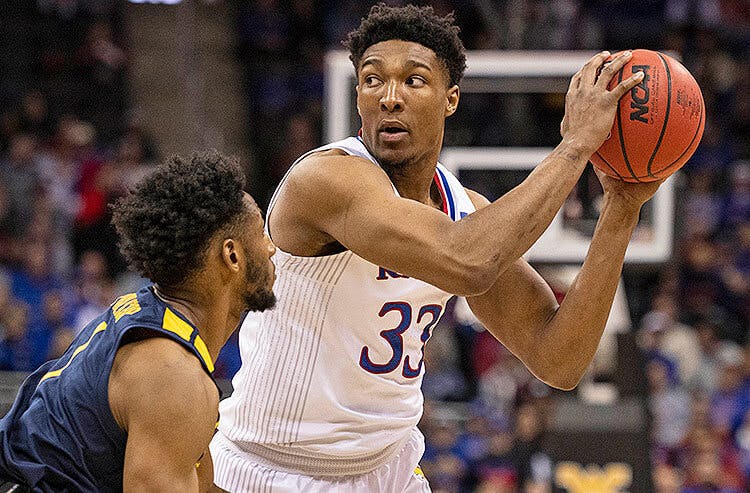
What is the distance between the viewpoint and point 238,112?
458 inches

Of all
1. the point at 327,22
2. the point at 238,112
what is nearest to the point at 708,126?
the point at 327,22

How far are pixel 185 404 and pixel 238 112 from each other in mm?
9353

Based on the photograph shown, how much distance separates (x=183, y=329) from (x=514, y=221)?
87 cm

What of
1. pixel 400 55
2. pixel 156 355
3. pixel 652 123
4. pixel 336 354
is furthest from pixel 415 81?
pixel 156 355

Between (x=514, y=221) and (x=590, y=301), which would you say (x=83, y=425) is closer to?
(x=514, y=221)

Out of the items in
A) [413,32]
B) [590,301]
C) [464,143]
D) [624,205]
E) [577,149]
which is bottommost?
[464,143]

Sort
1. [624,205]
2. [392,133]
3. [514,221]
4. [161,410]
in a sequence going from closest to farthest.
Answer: [161,410]
[514,221]
[392,133]
[624,205]

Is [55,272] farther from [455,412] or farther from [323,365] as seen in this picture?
[323,365]

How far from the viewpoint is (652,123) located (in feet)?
10.3

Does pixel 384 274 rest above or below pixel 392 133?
below

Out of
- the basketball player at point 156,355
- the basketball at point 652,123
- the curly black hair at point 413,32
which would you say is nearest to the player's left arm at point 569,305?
the basketball at point 652,123

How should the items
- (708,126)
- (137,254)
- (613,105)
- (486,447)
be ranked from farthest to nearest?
(708,126)
(486,447)
(613,105)
(137,254)

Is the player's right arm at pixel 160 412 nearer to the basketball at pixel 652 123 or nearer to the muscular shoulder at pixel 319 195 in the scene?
the muscular shoulder at pixel 319 195

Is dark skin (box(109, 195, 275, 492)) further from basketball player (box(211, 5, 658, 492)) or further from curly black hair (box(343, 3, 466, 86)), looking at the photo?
curly black hair (box(343, 3, 466, 86))
